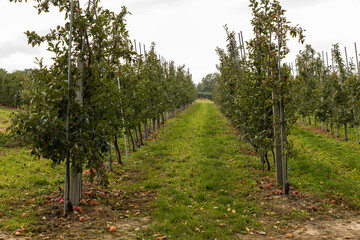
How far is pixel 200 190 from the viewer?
8.59 meters

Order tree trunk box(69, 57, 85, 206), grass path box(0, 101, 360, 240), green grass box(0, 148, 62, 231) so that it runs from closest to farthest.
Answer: grass path box(0, 101, 360, 240) < green grass box(0, 148, 62, 231) < tree trunk box(69, 57, 85, 206)

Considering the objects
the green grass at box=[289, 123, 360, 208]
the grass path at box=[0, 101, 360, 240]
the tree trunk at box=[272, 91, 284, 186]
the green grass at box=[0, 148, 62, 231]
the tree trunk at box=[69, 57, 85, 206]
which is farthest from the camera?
the tree trunk at box=[272, 91, 284, 186]

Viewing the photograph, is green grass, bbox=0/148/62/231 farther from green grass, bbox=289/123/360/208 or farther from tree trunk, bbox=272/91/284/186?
green grass, bbox=289/123/360/208

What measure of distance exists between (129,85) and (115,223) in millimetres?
9189

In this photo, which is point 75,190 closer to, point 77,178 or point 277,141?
point 77,178

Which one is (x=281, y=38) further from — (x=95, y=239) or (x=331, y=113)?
(x=331, y=113)

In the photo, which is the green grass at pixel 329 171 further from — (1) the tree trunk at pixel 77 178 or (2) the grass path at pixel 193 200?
(1) the tree trunk at pixel 77 178

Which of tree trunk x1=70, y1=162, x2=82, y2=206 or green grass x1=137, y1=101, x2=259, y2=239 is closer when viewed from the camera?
green grass x1=137, y1=101, x2=259, y2=239

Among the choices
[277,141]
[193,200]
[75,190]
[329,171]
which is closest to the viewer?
[75,190]

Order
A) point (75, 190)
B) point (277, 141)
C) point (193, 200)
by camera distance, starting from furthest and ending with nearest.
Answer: point (277, 141) → point (193, 200) → point (75, 190)

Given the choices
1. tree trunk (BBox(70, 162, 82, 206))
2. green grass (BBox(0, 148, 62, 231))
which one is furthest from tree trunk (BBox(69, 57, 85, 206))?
green grass (BBox(0, 148, 62, 231))

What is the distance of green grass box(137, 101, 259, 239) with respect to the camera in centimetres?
605

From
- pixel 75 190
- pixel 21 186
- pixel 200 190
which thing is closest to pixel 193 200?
pixel 200 190

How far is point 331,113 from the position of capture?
19.1 meters
